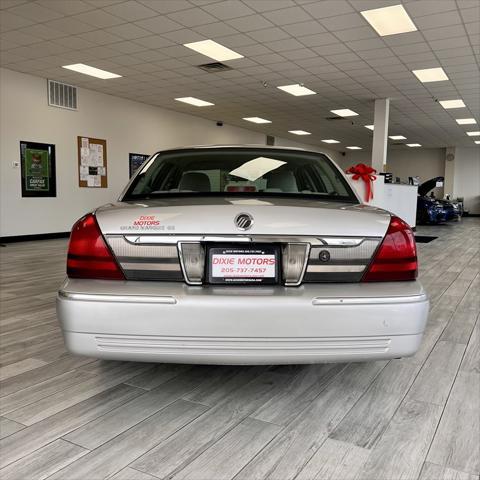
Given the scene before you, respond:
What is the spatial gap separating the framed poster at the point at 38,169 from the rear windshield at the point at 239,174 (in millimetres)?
7284

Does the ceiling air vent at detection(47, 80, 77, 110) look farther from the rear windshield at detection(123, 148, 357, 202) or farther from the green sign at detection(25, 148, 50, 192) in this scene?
the rear windshield at detection(123, 148, 357, 202)

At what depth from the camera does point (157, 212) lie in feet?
5.22

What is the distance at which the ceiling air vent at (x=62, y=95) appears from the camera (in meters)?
9.02

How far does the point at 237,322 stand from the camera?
1.45 meters

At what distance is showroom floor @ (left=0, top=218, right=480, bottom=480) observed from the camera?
139 centimetres

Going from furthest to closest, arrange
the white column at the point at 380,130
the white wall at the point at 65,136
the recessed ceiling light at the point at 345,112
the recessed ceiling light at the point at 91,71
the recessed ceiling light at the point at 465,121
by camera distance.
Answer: the recessed ceiling light at the point at 465,121, the recessed ceiling light at the point at 345,112, the white column at the point at 380,130, the white wall at the point at 65,136, the recessed ceiling light at the point at 91,71

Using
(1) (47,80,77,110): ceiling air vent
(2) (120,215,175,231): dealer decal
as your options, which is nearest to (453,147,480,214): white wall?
(1) (47,80,77,110): ceiling air vent

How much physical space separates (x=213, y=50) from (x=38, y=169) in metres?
4.30

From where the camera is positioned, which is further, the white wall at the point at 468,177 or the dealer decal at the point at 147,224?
the white wall at the point at 468,177

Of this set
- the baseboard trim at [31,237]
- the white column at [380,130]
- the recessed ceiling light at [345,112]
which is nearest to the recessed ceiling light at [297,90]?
the white column at [380,130]

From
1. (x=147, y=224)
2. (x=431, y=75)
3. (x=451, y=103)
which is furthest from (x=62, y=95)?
(x=147, y=224)

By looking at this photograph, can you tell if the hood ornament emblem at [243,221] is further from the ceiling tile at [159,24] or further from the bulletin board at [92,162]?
the bulletin board at [92,162]

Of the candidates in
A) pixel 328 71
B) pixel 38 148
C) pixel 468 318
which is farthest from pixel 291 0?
pixel 38 148

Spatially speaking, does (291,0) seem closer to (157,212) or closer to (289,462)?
(157,212)
